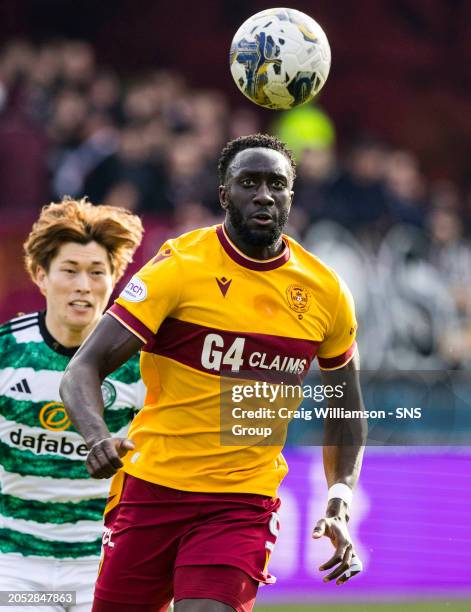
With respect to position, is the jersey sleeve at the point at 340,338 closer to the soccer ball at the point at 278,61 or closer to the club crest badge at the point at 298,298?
the club crest badge at the point at 298,298

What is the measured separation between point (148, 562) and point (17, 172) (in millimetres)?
7764

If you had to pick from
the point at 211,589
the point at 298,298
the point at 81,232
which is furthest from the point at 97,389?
the point at 81,232

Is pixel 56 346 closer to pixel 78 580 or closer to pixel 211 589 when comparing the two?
pixel 78 580

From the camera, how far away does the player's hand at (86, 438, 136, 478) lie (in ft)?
14.2

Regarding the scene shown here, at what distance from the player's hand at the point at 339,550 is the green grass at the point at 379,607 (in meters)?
3.27

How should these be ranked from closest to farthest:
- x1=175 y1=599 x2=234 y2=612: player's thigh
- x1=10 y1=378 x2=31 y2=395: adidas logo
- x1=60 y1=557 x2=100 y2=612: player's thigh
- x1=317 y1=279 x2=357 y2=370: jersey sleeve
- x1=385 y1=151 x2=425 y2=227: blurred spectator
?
1. x1=175 y1=599 x2=234 y2=612: player's thigh
2. x1=317 y1=279 x2=357 y2=370: jersey sleeve
3. x1=60 y1=557 x2=100 y2=612: player's thigh
4. x1=10 y1=378 x2=31 y2=395: adidas logo
5. x1=385 y1=151 x2=425 y2=227: blurred spectator

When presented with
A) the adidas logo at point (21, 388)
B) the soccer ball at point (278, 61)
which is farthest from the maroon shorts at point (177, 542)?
the soccer ball at point (278, 61)

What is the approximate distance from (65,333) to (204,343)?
1.12 m

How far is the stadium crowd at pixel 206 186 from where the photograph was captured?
40.2 feet

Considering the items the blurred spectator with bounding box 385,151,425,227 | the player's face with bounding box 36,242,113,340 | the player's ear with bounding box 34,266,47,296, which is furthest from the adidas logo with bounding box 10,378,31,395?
the blurred spectator with bounding box 385,151,425,227

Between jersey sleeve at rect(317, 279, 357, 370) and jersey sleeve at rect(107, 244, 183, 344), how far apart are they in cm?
70

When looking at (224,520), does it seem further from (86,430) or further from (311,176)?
(311,176)

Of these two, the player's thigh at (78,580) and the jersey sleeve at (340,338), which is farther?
the player's thigh at (78,580)

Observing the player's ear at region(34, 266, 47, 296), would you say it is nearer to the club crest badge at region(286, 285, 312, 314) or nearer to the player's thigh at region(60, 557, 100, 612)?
the player's thigh at region(60, 557, 100, 612)
